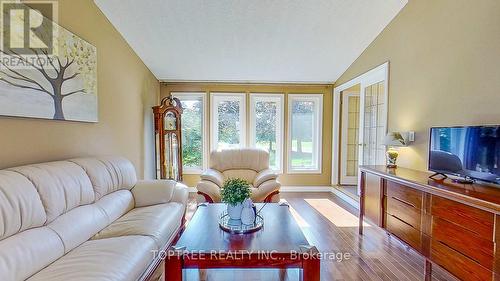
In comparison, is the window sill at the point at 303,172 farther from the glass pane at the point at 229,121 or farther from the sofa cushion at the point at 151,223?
the sofa cushion at the point at 151,223

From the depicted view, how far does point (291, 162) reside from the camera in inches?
208

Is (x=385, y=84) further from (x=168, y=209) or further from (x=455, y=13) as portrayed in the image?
(x=168, y=209)

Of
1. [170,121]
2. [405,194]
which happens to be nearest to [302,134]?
[170,121]

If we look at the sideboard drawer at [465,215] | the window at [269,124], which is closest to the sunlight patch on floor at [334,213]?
the window at [269,124]

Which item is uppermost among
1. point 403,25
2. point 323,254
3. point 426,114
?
point 403,25

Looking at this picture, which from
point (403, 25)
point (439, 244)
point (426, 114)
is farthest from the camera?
point (403, 25)

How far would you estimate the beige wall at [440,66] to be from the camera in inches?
81.9

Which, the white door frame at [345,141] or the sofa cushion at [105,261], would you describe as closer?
the sofa cushion at [105,261]

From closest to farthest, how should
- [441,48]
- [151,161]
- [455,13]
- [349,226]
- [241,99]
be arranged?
[455,13] < [441,48] < [349,226] < [151,161] < [241,99]

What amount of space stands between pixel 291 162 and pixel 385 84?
2432 mm

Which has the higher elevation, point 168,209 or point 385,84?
point 385,84

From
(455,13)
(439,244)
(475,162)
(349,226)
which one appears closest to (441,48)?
(455,13)

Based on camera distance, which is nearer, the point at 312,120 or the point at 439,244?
the point at 439,244

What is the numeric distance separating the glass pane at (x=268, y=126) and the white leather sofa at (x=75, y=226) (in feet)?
9.66
